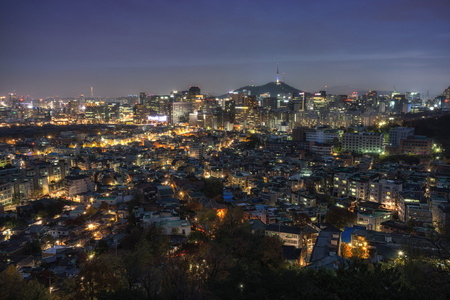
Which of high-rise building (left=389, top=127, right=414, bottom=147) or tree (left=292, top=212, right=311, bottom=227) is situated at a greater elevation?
high-rise building (left=389, top=127, right=414, bottom=147)

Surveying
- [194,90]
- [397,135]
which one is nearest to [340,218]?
[397,135]

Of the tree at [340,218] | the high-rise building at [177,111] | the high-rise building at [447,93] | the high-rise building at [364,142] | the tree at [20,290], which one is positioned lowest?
the tree at [340,218]

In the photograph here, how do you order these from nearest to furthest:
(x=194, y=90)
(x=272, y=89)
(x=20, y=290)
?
(x=20, y=290)
(x=194, y=90)
(x=272, y=89)

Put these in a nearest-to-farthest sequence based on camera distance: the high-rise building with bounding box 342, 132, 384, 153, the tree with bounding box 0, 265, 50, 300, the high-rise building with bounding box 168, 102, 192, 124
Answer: the tree with bounding box 0, 265, 50, 300
the high-rise building with bounding box 342, 132, 384, 153
the high-rise building with bounding box 168, 102, 192, 124

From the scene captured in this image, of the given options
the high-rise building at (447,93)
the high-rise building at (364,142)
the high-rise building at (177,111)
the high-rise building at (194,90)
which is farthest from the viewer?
the high-rise building at (194,90)

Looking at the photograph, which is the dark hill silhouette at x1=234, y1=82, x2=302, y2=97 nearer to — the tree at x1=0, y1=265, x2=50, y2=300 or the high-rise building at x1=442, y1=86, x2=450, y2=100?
the high-rise building at x1=442, y1=86, x2=450, y2=100

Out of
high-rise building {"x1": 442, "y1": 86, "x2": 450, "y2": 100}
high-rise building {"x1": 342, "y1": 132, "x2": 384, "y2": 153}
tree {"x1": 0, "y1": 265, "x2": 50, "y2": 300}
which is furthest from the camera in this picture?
high-rise building {"x1": 442, "y1": 86, "x2": 450, "y2": 100}

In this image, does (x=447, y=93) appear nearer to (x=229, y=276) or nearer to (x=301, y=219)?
(x=301, y=219)

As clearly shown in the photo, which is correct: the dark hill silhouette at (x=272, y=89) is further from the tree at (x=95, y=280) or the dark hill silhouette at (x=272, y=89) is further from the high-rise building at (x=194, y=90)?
the tree at (x=95, y=280)

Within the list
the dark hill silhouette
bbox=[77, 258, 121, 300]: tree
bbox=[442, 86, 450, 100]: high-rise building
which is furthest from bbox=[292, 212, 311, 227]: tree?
the dark hill silhouette

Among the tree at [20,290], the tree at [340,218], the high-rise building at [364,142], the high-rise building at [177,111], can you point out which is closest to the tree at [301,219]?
the tree at [340,218]
